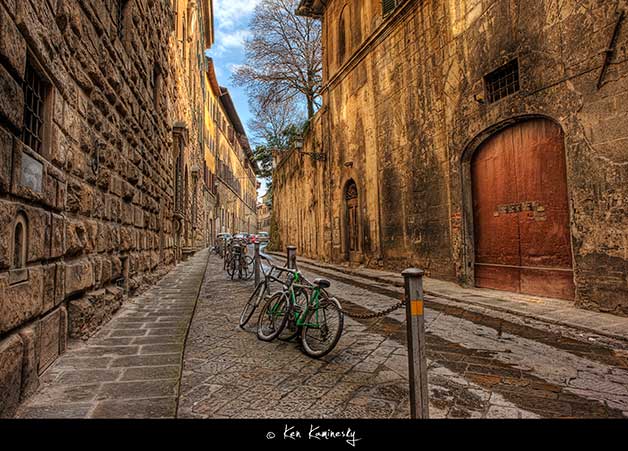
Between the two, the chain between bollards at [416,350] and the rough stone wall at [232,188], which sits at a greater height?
the rough stone wall at [232,188]

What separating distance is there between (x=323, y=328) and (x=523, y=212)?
186 inches

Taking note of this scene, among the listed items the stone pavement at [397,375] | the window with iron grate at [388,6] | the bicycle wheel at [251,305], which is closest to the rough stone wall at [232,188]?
the window with iron grate at [388,6]

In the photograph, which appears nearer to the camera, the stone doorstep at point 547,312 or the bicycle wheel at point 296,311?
the bicycle wheel at point 296,311

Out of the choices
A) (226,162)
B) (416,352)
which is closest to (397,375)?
(416,352)

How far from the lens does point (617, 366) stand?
2.97 metres

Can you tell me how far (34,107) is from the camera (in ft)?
8.19

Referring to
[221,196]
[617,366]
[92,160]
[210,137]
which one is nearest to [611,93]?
[617,366]

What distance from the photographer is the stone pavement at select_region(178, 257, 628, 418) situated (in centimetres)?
221

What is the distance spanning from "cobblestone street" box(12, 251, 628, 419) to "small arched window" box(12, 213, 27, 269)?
748 mm

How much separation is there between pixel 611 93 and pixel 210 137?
75.9 feet

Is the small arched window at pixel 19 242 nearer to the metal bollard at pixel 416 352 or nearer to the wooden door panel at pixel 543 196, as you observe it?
the metal bollard at pixel 416 352

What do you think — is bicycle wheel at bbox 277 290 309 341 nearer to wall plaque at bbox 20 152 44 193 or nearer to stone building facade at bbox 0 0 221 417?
stone building facade at bbox 0 0 221 417

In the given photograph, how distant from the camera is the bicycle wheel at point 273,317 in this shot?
142 inches

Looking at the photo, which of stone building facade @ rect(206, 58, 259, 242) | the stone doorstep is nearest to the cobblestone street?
the stone doorstep
